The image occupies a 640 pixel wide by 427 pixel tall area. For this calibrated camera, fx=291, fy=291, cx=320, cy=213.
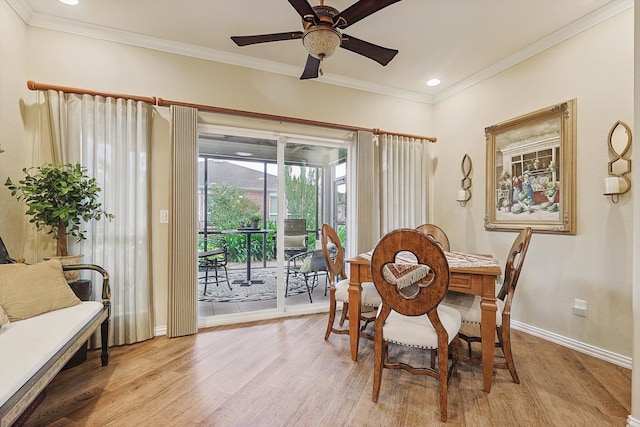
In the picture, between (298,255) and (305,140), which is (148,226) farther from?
(305,140)

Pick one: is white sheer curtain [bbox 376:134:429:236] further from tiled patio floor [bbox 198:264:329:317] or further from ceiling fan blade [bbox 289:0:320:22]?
ceiling fan blade [bbox 289:0:320:22]

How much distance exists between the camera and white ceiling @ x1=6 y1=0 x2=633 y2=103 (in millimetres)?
2420

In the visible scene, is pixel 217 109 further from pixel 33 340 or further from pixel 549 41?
pixel 549 41

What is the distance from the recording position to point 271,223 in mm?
3605

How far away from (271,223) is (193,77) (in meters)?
1.80

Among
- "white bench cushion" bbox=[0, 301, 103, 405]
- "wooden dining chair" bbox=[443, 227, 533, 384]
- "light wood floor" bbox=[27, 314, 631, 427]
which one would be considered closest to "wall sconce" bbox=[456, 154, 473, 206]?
"wooden dining chair" bbox=[443, 227, 533, 384]

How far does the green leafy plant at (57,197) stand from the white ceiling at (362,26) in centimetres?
136

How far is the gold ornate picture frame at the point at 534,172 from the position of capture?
270cm

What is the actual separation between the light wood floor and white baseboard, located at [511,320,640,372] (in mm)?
82

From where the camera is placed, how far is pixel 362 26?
2.70 metres

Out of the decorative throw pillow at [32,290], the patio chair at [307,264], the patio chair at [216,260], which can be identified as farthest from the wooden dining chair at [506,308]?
the decorative throw pillow at [32,290]

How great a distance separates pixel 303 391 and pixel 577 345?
2.50 m

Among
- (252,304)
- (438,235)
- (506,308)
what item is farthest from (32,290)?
(438,235)

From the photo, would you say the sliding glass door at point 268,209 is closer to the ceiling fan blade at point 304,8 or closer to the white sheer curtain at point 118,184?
the white sheer curtain at point 118,184
